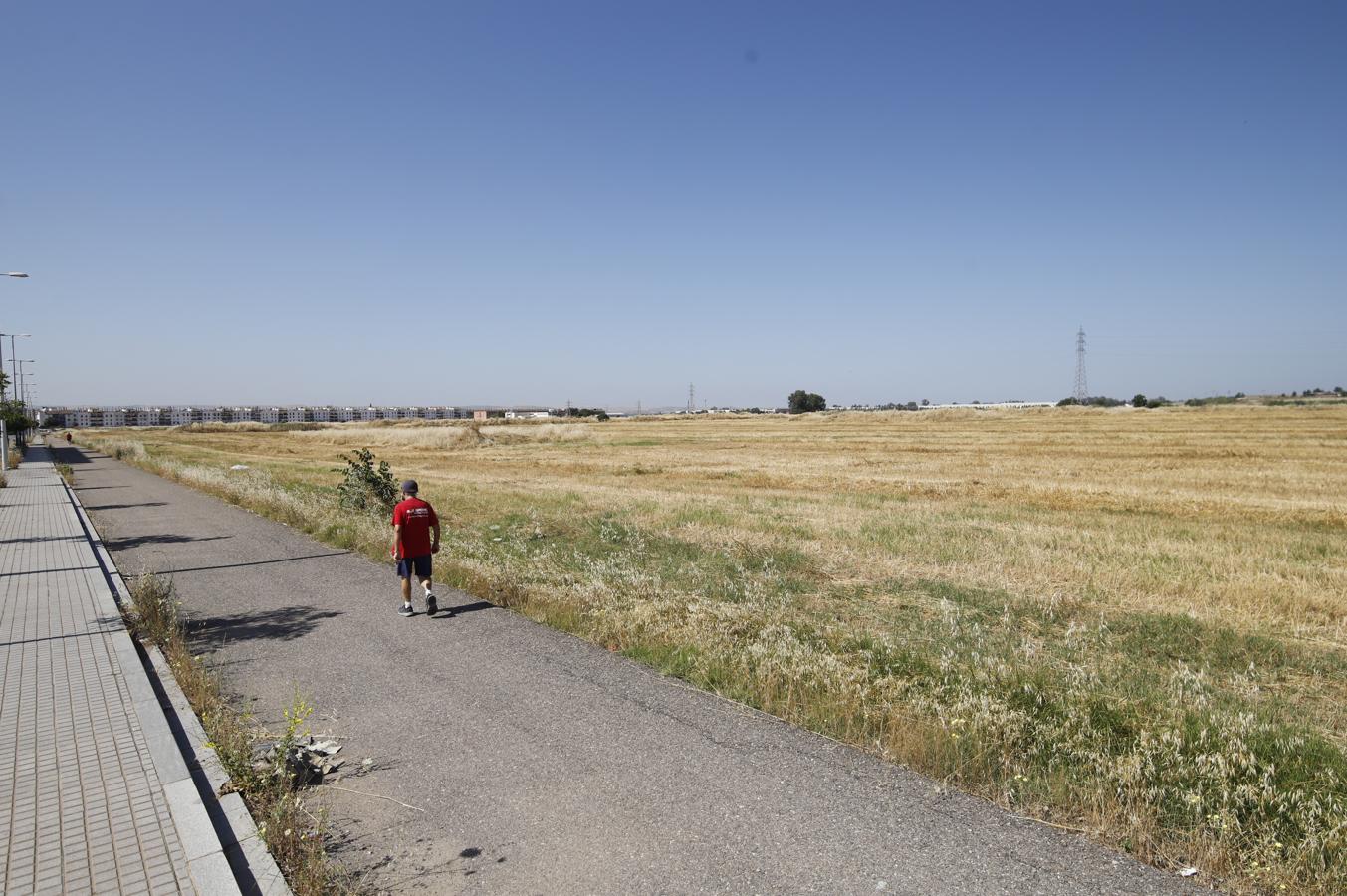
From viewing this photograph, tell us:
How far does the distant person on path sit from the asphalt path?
831 millimetres

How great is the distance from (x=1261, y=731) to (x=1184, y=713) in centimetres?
51

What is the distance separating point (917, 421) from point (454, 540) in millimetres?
75922

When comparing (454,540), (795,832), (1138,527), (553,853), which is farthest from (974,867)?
(1138,527)

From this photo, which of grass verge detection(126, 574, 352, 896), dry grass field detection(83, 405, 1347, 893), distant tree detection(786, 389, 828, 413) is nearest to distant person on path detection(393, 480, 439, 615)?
dry grass field detection(83, 405, 1347, 893)

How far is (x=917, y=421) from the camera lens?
83.1m

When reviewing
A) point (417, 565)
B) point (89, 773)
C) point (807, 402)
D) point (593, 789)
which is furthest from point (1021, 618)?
point (807, 402)

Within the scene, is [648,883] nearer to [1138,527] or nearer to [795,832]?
[795,832]

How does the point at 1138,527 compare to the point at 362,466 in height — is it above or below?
below

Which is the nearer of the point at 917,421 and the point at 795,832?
the point at 795,832

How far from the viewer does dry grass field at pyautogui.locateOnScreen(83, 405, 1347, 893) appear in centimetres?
466

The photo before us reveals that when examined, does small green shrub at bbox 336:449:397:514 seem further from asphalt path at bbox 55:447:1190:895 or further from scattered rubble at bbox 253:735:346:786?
scattered rubble at bbox 253:735:346:786

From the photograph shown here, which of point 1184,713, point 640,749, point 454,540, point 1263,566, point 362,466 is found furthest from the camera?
point 362,466

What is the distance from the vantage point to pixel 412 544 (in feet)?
31.3

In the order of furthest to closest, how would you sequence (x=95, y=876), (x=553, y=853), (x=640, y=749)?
(x=640, y=749) < (x=553, y=853) < (x=95, y=876)
